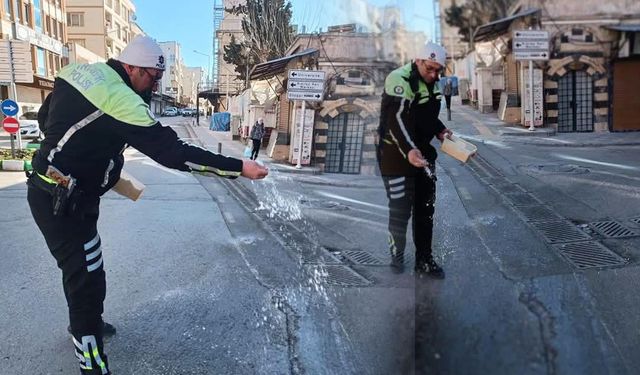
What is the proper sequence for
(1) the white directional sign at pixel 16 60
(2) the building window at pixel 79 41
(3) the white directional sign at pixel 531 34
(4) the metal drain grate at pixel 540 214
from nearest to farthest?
(3) the white directional sign at pixel 531 34 < (4) the metal drain grate at pixel 540 214 < (2) the building window at pixel 79 41 < (1) the white directional sign at pixel 16 60

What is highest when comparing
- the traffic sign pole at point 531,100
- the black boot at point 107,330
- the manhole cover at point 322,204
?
the traffic sign pole at point 531,100

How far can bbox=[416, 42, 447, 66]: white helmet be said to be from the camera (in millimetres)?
719

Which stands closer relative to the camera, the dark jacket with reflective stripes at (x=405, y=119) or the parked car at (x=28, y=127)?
the dark jacket with reflective stripes at (x=405, y=119)

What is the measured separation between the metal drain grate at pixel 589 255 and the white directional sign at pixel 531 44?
76 centimetres

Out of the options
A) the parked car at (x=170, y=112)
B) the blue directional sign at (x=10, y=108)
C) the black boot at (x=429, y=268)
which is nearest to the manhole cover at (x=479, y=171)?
the black boot at (x=429, y=268)

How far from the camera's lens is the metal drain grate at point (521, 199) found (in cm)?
143

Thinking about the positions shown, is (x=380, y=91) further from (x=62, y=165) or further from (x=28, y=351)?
(x=28, y=351)

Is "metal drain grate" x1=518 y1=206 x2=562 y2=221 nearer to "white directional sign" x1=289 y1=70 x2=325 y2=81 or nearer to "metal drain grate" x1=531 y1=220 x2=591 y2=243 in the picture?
"metal drain grate" x1=531 y1=220 x2=591 y2=243

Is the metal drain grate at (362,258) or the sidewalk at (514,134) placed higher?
the sidewalk at (514,134)

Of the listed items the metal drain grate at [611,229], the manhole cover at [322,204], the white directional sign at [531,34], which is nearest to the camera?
the white directional sign at [531,34]

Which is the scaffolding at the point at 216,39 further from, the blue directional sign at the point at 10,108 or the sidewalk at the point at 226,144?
the blue directional sign at the point at 10,108

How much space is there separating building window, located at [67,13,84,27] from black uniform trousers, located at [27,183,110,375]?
2.33 ft

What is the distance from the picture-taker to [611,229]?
1850 millimetres

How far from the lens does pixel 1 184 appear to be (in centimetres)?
809
